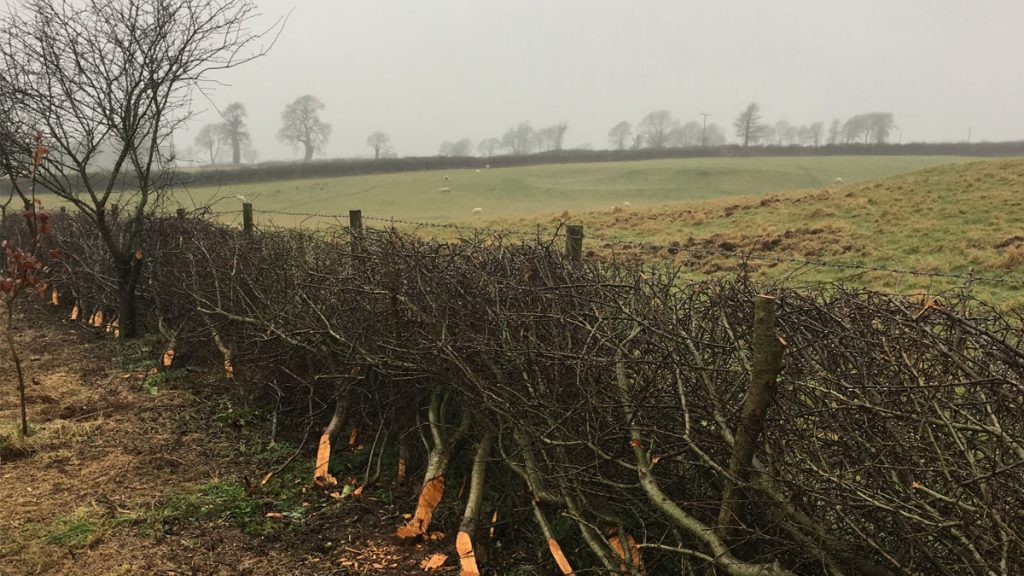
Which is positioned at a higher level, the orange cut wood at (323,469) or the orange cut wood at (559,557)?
the orange cut wood at (559,557)

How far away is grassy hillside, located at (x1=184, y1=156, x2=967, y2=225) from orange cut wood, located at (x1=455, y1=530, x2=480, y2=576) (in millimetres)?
24778

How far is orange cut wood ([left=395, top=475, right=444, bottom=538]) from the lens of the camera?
3.19 metres

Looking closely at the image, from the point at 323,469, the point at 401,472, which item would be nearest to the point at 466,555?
the point at 401,472

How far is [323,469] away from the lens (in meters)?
3.87

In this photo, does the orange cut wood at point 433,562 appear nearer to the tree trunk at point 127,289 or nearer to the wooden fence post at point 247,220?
the wooden fence post at point 247,220

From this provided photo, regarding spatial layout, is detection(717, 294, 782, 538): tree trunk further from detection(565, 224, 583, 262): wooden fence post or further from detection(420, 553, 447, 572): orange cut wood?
detection(565, 224, 583, 262): wooden fence post

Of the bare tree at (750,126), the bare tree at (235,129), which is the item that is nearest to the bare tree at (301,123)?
Result: the bare tree at (235,129)

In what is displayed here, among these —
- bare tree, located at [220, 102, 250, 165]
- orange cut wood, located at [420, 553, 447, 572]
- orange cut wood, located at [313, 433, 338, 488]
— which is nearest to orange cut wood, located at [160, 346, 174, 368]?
orange cut wood, located at [313, 433, 338, 488]

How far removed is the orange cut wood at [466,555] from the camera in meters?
2.82

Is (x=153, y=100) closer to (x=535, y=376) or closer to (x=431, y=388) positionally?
(x=431, y=388)

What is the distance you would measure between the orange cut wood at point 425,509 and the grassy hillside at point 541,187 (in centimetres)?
2431

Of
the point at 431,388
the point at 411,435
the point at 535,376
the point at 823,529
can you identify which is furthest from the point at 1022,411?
the point at 411,435

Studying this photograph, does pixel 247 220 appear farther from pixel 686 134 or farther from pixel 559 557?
pixel 686 134

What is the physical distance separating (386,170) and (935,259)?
→ 4594cm
